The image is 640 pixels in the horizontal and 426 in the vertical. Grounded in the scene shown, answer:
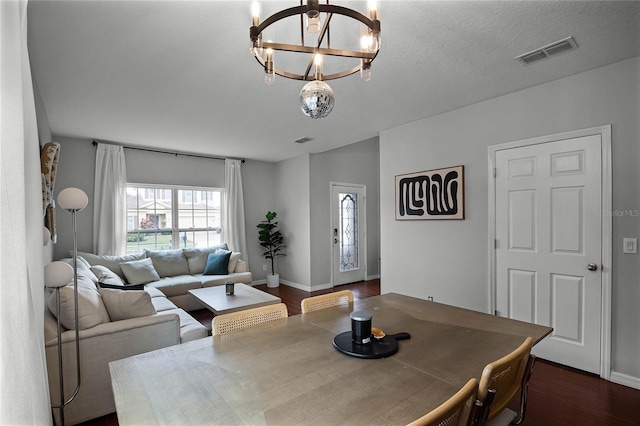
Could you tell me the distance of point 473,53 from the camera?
2.28m

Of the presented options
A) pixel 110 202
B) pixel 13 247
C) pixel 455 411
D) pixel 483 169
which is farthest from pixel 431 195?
pixel 110 202

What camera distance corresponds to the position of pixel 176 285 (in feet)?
14.2

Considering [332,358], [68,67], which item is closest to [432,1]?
[332,358]

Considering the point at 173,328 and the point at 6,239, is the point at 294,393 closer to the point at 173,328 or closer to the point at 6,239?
the point at 6,239

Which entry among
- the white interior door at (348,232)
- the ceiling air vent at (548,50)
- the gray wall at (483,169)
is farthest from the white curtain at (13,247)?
the white interior door at (348,232)

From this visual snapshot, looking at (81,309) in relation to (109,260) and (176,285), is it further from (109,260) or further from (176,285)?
(109,260)

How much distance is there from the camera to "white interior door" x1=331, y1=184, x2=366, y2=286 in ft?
19.8

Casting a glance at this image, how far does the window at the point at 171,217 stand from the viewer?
5.17m

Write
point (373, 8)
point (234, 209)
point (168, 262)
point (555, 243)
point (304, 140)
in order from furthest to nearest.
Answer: point (234, 209) < point (168, 262) < point (304, 140) < point (555, 243) < point (373, 8)

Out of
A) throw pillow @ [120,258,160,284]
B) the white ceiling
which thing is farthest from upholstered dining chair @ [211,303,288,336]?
throw pillow @ [120,258,160,284]

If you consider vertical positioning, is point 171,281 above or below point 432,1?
below

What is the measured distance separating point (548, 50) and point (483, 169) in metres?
1.22

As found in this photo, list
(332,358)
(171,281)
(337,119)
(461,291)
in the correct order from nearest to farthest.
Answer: (332,358) → (461,291) → (337,119) → (171,281)

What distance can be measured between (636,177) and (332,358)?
267 cm
